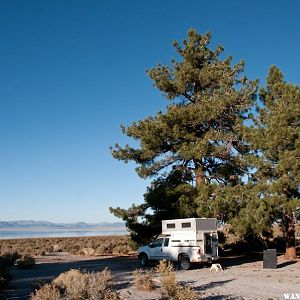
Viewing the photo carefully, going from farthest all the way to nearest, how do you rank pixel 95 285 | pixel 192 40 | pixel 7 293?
pixel 192 40, pixel 7 293, pixel 95 285

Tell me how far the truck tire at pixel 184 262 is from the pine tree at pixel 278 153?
3.95 metres

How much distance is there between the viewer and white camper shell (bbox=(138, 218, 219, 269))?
23.0 m

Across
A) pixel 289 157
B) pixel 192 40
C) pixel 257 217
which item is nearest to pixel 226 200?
pixel 257 217

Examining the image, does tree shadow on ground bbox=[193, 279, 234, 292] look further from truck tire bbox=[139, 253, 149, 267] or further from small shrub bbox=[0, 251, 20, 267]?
small shrub bbox=[0, 251, 20, 267]

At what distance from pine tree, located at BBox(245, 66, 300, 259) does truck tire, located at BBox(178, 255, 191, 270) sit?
3.95m

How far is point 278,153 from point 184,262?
7.43m

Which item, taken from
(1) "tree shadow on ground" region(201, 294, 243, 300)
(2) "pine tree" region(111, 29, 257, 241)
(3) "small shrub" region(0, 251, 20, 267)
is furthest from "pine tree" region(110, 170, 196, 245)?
(1) "tree shadow on ground" region(201, 294, 243, 300)

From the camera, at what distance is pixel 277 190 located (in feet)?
74.2

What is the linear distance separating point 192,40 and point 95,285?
71.7 ft

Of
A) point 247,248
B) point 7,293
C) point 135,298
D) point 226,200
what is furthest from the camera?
point 247,248

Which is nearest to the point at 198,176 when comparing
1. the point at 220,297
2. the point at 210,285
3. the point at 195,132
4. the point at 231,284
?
the point at 195,132

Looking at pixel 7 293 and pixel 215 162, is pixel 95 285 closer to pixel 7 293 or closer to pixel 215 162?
pixel 7 293

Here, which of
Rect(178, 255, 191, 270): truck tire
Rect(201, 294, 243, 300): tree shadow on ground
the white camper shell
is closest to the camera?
Rect(201, 294, 243, 300): tree shadow on ground

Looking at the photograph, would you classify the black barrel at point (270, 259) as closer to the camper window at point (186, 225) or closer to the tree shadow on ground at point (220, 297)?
the camper window at point (186, 225)
